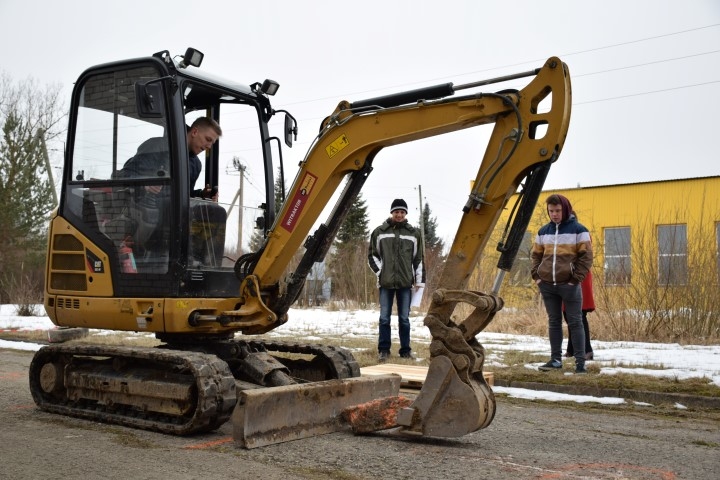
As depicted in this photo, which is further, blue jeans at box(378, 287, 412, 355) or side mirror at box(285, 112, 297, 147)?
blue jeans at box(378, 287, 412, 355)

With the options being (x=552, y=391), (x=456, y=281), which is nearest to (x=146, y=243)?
(x=456, y=281)

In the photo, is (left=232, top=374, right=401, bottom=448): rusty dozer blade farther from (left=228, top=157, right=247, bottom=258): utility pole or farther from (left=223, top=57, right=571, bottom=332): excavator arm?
(left=228, top=157, right=247, bottom=258): utility pole

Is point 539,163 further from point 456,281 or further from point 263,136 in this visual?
point 263,136

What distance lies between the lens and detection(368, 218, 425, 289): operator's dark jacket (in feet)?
32.4

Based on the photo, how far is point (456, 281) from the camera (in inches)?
207

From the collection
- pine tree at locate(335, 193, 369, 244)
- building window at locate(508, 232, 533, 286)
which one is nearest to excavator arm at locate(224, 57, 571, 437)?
building window at locate(508, 232, 533, 286)

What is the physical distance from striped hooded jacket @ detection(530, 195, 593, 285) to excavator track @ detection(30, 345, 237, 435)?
4485 mm

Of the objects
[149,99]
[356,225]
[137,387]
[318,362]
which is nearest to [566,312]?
[318,362]

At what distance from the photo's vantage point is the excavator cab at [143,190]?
595 cm

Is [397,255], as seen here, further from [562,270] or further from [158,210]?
[158,210]

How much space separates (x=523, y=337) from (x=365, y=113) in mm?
7456

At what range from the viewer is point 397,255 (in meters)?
9.89

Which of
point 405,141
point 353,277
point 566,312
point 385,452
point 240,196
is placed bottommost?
point 385,452

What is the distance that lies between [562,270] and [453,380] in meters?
3.94
